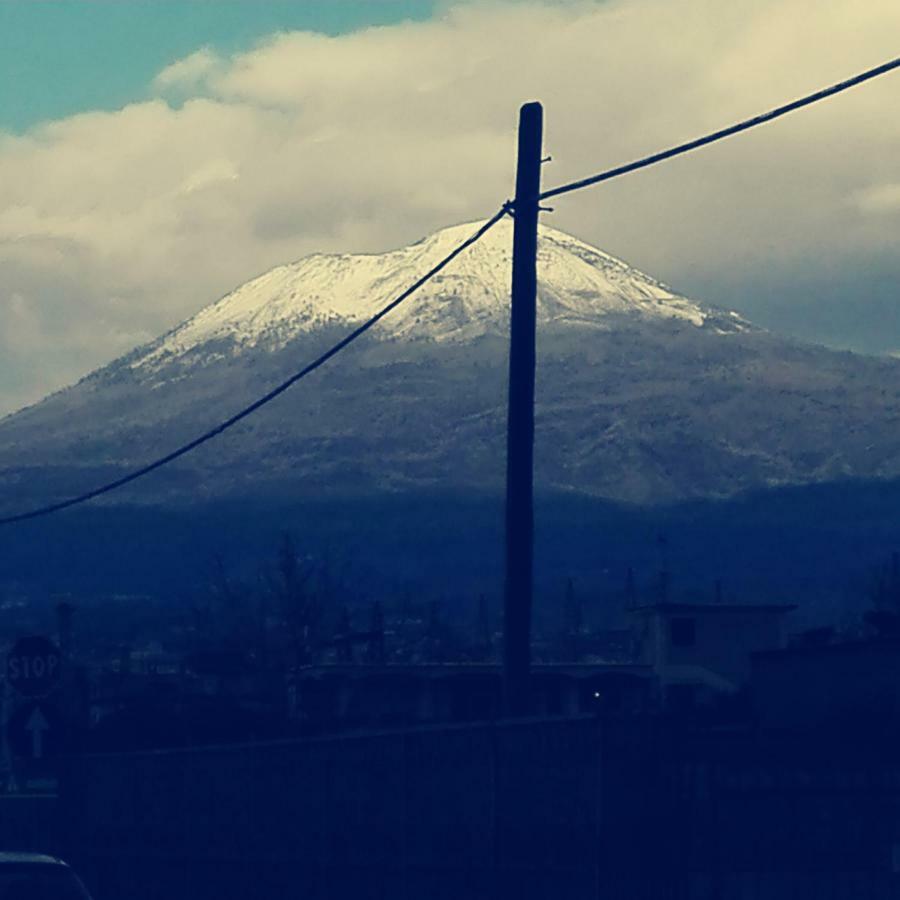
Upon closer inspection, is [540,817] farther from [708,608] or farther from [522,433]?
[708,608]

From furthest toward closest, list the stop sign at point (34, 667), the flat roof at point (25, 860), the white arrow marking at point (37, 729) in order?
the stop sign at point (34, 667), the white arrow marking at point (37, 729), the flat roof at point (25, 860)

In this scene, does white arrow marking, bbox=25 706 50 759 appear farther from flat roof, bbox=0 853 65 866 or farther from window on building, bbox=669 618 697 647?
window on building, bbox=669 618 697 647

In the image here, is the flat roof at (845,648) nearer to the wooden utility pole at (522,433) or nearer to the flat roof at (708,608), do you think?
the wooden utility pole at (522,433)

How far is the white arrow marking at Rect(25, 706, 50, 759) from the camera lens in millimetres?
27562

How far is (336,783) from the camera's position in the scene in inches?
985

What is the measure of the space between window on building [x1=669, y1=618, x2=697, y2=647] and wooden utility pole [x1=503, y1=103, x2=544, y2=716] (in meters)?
71.6

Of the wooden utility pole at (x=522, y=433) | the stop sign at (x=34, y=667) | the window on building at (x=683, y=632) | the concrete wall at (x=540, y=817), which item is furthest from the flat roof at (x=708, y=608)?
the wooden utility pole at (x=522, y=433)

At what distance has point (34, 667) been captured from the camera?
27.9 metres

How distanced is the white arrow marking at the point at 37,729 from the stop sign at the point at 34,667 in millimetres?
327

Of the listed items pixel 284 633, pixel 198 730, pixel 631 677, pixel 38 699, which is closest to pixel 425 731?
pixel 38 699

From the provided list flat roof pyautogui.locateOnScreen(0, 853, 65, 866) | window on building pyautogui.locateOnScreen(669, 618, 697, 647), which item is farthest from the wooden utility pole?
window on building pyautogui.locateOnScreen(669, 618, 697, 647)

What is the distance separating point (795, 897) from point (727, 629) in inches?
3037

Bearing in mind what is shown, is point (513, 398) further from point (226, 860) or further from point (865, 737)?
point (226, 860)

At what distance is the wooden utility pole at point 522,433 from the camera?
22969 mm
